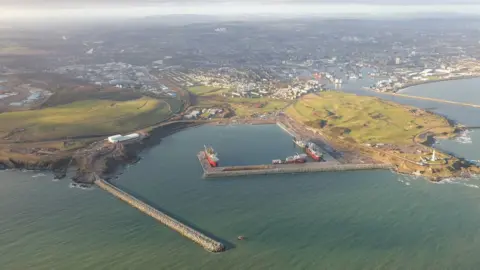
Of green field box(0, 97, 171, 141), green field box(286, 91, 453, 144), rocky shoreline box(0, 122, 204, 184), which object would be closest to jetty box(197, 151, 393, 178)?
green field box(286, 91, 453, 144)

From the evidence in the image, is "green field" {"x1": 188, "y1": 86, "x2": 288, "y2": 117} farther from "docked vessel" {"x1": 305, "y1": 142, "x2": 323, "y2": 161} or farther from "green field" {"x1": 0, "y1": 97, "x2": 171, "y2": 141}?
"docked vessel" {"x1": 305, "y1": 142, "x2": 323, "y2": 161}

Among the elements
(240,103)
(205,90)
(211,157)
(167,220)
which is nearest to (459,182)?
(211,157)

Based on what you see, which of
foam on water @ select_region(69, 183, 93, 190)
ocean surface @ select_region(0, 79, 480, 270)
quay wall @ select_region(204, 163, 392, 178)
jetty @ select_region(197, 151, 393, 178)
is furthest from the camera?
jetty @ select_region(197, 151, 393, 178)

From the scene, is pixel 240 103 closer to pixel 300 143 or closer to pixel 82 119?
pixel 300 143

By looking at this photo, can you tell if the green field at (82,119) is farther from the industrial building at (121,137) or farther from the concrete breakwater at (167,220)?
the concrete breakwater at (167,220)

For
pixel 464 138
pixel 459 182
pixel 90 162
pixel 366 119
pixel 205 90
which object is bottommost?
pixel 464 138
